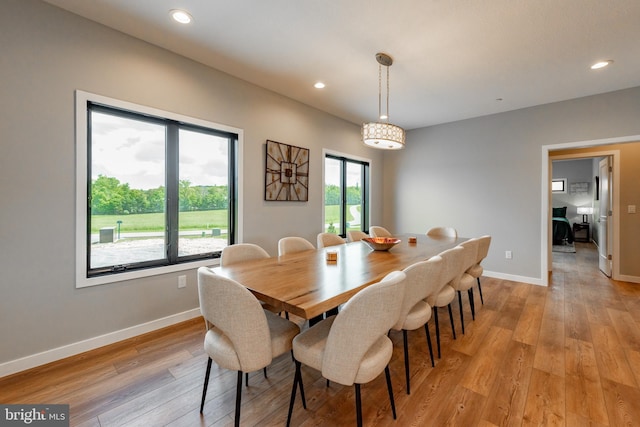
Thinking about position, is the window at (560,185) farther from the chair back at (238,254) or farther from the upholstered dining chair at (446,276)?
the chair back at (238,254)

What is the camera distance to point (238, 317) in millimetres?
1243

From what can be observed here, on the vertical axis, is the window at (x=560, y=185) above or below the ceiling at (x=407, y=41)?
below

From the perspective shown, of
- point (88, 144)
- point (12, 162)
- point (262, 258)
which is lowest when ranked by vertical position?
point (262, 258)

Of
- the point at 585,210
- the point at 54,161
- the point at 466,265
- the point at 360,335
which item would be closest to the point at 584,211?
the point at 585,210

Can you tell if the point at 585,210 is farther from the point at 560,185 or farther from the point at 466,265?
the point at 466,265

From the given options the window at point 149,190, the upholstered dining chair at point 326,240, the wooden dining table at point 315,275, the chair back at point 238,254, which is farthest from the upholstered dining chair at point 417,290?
the window at point 149,190

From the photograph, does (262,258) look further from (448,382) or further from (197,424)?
(448,382)

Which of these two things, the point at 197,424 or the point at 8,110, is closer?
the point at 197,424

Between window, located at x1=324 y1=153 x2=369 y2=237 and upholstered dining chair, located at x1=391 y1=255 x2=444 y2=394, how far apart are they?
105 inches

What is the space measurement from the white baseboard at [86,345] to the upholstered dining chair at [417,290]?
219 cm

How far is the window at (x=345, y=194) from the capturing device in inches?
177

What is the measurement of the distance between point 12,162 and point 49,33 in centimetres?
101

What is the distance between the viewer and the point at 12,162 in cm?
188

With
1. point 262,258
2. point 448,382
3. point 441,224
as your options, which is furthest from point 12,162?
point 441,224
